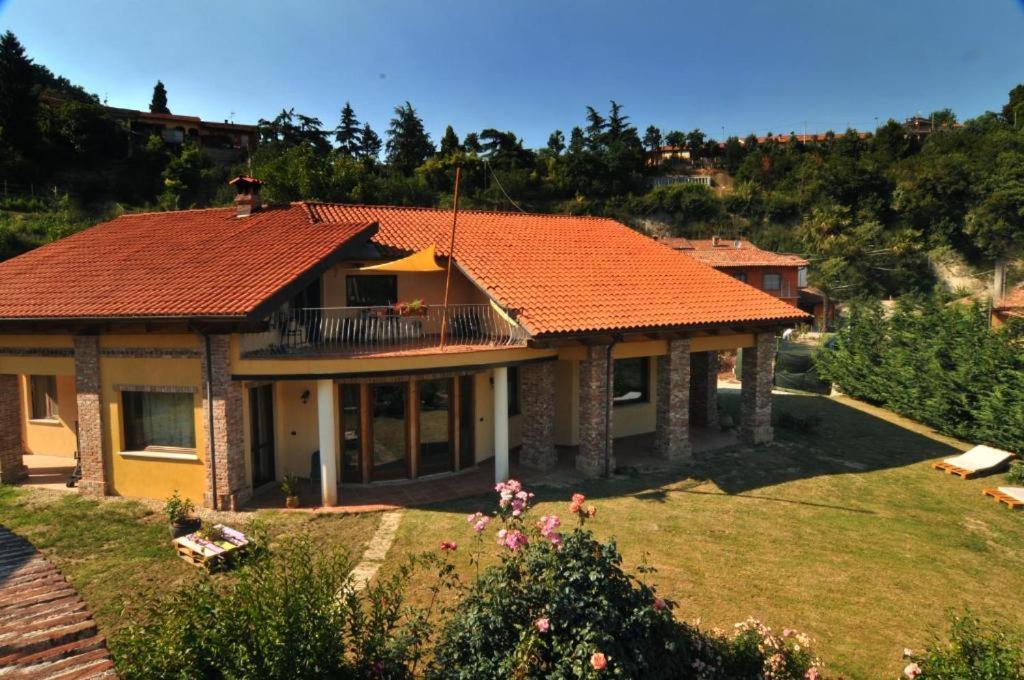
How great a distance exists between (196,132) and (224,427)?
69177mm

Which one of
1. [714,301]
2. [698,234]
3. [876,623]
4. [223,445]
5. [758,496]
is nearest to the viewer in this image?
[876,623]

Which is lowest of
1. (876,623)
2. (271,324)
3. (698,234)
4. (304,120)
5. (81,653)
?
(876,623)

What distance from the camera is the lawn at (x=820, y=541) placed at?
8.33 meters

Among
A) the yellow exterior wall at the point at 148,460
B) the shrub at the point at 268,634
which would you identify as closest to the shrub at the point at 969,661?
the shrub at the point at 268,634

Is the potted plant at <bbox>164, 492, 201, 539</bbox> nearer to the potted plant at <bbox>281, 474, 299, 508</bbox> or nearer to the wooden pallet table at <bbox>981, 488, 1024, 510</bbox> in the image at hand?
the potted plant at <bbox>281, 474, 299, 508</bbox>

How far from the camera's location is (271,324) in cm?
1323

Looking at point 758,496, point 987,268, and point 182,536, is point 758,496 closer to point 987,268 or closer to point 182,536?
point 182,536

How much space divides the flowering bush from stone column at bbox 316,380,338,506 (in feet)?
23.2

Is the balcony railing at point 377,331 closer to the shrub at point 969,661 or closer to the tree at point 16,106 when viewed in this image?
the shrub at point 969,661

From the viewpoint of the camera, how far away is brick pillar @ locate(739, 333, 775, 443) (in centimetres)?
1669

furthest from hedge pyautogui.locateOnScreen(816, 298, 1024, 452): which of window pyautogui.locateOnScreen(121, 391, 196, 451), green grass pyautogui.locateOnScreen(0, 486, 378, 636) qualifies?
window pyautogui.locateOnScreen(121, 391, 196, 451)

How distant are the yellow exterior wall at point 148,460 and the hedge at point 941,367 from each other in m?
20.1

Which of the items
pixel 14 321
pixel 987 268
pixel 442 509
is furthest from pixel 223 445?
pixel 987 268

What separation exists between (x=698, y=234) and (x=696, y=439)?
5645 cm
